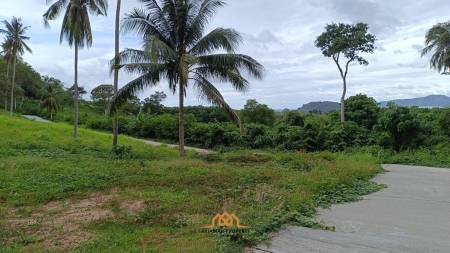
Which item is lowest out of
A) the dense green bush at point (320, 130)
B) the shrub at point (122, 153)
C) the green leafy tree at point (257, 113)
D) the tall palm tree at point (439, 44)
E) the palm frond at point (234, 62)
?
the shrub at point (122, 153)

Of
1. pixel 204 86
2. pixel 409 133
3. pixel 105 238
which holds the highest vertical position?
pixel 204 86

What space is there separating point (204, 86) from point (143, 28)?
3630 millimetres

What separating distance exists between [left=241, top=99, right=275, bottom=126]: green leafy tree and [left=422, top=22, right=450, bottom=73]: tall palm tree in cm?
1648

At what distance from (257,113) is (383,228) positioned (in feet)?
112

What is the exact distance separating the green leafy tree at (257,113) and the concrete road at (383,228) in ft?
96.9

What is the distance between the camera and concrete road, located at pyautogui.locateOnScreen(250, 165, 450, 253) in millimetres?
4938

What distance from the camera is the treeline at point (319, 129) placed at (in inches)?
918

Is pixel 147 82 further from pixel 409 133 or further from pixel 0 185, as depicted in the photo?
pixel 409 133

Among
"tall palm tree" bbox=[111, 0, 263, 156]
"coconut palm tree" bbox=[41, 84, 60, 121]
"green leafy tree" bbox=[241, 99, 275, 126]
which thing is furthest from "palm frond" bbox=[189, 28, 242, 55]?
"coconut palm tree" bbox=[41, 84, 60, 121]

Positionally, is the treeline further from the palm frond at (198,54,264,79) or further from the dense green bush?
the palm frond at (198,54,264,79)

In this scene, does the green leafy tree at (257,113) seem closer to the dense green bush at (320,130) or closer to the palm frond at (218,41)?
the dense green bush at (320,130)

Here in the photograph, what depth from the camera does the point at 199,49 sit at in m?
16.4

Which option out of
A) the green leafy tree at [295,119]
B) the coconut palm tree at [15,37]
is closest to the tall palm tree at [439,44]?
the green leafy tree at [295,119]

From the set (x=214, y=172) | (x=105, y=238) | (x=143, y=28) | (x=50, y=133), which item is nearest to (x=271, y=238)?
(x=105, y=238)
